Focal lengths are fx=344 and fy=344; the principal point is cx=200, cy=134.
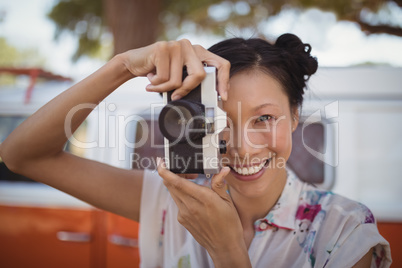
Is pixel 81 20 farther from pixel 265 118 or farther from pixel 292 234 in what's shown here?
pixel 292 234

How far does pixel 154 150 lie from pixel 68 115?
1.50m

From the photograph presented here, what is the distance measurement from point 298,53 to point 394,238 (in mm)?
1688

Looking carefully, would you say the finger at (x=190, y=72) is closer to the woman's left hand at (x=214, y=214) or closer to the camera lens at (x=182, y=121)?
the camera lens at (x=182, y=121)

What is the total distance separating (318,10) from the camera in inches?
246

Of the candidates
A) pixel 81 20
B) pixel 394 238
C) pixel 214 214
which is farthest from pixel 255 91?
pixel 81 20

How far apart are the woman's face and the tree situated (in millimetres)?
2723

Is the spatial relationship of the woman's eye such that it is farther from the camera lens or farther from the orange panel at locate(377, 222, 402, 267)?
the orange panel at locate(377, 222, 402, 267)

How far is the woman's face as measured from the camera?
4.70ft

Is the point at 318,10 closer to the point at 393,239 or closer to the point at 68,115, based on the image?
the point at 393,239

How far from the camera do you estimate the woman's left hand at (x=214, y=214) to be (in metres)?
1.20

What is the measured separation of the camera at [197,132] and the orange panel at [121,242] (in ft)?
5.42

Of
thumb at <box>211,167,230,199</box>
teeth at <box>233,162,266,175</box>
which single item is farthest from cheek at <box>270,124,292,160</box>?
thumb at <box>211,167,230,199</box>

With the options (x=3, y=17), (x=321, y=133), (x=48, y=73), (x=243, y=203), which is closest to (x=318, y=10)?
(x=321, y=133)

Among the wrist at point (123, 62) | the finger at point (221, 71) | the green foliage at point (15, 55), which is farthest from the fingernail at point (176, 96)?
the green foliage at point (15, 55)
